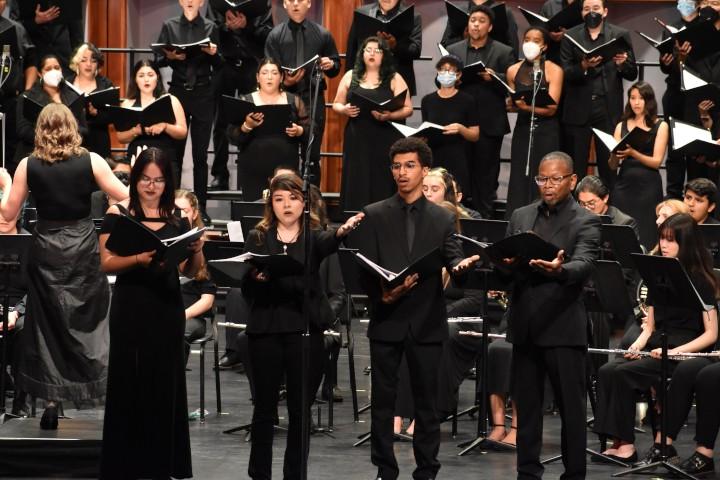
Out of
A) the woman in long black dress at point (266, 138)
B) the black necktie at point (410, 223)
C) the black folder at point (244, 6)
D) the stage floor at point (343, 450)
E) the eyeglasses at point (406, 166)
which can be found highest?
the black folder at point (244, 6)

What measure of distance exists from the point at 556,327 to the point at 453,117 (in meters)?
4.31

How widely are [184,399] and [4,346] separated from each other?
1.68 metres

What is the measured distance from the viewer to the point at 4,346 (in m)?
6.54

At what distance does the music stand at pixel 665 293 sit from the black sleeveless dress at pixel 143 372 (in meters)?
2.11

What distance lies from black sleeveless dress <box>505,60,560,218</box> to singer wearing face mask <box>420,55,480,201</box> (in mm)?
373

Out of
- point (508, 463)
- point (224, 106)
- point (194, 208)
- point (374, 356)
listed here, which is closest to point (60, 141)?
point (194, 208)

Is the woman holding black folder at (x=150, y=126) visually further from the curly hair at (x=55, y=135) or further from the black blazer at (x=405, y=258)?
the black blazer at (x=405, y=258)

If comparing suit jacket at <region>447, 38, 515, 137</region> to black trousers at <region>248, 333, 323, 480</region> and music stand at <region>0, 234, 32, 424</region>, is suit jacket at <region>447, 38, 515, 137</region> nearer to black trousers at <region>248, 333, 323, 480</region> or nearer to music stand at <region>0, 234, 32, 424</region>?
music stand at <region>0, 234, 32, 424</region>

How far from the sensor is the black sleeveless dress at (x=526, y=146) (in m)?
9.45

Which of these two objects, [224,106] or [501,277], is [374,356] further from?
[224,106]

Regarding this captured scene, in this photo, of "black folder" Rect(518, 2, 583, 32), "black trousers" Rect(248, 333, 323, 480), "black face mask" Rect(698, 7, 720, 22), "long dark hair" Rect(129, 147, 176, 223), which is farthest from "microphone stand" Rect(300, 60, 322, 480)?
"black face mask" Rect(698, 7, 720, 22)

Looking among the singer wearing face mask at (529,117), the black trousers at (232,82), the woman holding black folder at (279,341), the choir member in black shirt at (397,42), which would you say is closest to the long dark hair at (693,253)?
the woman holding black folder at (279,341)

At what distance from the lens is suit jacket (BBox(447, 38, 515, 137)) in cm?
957

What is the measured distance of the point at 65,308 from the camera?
6.05 m
